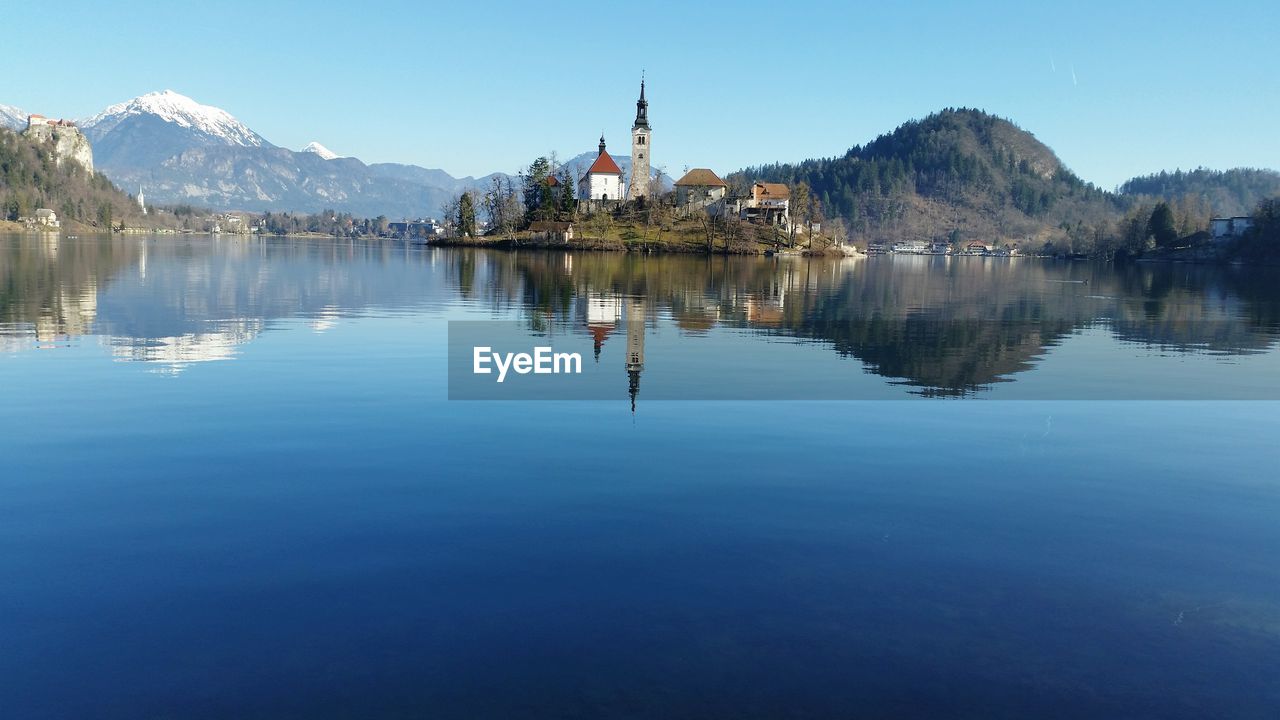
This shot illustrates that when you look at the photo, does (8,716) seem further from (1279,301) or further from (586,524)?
(1279,301)

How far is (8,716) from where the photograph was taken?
27.6ft

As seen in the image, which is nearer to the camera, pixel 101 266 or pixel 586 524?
pixel 586 524

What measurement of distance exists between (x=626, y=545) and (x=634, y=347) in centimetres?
2485

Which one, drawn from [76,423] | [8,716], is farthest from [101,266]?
[8,716]

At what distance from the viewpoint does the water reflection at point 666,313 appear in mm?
36125

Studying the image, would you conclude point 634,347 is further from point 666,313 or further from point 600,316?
point 666,313

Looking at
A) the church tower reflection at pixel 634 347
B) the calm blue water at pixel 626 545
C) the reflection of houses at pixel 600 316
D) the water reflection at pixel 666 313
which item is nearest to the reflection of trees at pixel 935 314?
the water reflection at pixel 666 313

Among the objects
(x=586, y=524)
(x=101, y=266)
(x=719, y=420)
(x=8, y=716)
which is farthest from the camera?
(x=101, y=266)

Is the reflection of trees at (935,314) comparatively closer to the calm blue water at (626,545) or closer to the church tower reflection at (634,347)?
the church tower reflection at (634,347)

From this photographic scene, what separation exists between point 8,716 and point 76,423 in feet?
50.5

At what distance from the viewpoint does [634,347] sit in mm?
37938

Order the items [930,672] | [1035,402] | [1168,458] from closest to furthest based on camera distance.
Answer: [930,672] < [1168,458] < [1035,402]

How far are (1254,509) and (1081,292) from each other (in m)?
87.6

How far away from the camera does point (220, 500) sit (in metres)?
15.3
